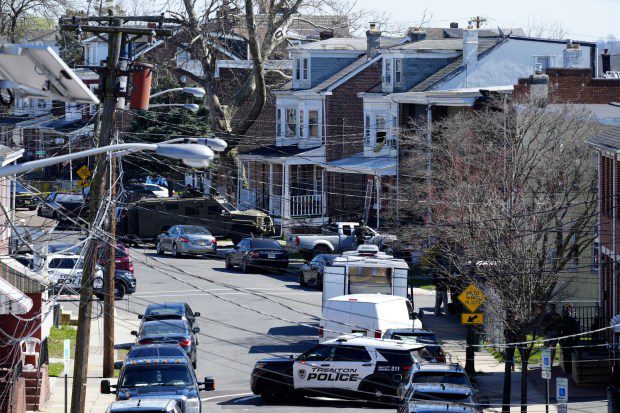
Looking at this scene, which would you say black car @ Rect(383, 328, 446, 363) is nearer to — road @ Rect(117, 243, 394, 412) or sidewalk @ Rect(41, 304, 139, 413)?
road @ Rect(117, 243, 394, 412)

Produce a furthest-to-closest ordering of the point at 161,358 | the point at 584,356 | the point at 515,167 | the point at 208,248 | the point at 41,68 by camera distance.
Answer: the point at 208,248
the point at 515,167
the point at 584,356
the point at 161,358
the point at 41,68

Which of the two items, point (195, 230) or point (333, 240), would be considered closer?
point (333, 240)

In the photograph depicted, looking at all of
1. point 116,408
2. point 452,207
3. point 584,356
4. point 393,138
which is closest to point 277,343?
point 452,207

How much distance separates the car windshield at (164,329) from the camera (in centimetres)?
3172

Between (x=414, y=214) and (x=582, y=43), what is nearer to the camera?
(x=414, y=214)

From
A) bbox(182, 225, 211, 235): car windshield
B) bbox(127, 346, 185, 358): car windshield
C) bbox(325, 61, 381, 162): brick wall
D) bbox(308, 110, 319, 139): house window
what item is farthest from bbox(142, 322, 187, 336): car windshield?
bbox(308, 110, 319, 139): house window

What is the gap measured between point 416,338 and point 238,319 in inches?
443

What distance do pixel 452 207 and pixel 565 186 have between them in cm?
323

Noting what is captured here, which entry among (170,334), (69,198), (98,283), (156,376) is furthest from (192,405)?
(69,198)

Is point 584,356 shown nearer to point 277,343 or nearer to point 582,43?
point 277,343

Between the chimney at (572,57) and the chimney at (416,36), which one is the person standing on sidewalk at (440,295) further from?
the chimney at (416,36)

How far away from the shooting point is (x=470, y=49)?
5556 cm

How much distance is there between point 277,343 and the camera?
120ft

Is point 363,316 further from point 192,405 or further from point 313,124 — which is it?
point 313,124
